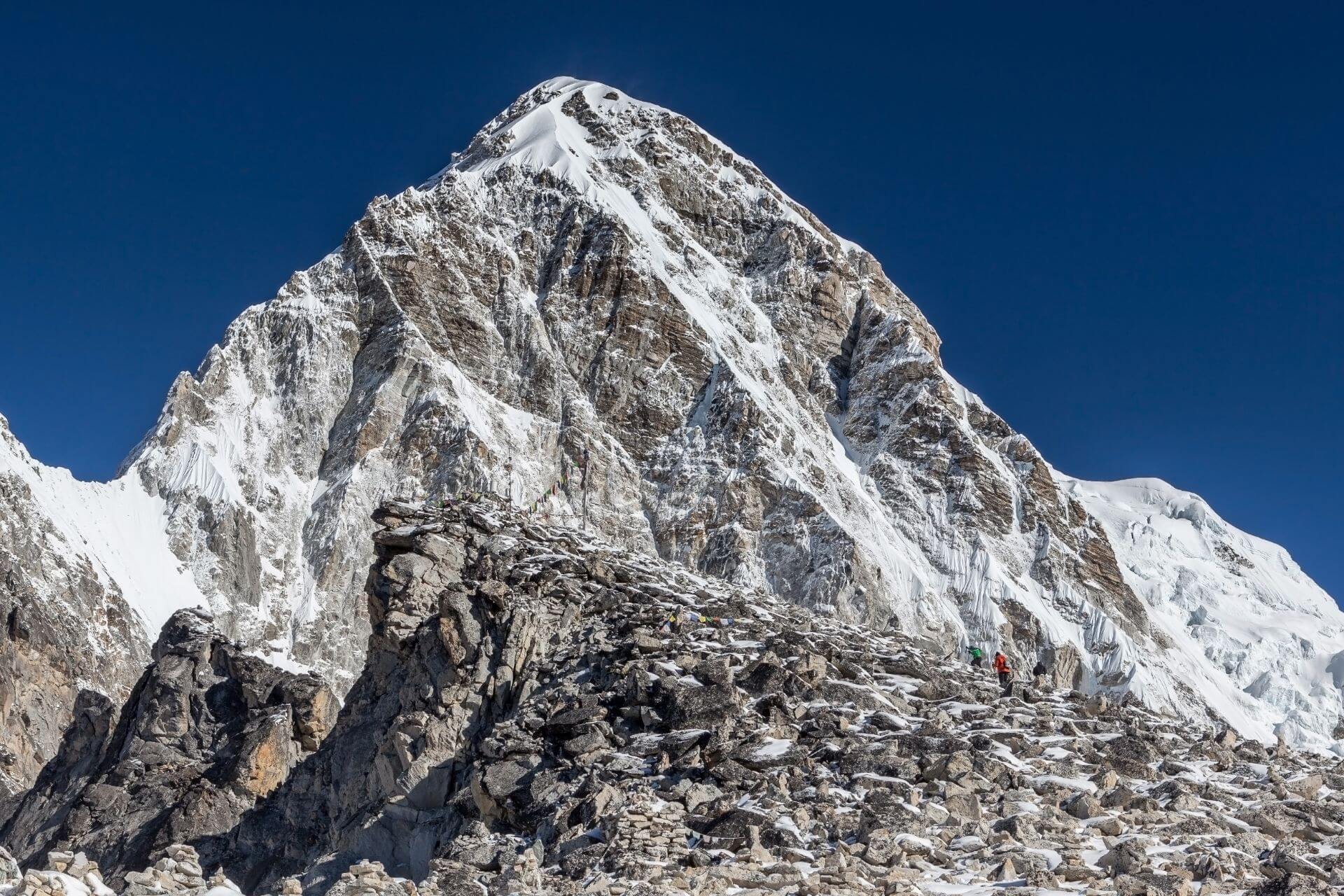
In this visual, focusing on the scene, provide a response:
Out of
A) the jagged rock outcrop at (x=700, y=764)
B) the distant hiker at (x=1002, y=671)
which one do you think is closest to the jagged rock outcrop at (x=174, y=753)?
the jagged rock outcrop at (x=700, y=764)

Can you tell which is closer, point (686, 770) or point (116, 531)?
point (686, 770)

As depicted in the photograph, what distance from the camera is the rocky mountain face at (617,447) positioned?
308 feet

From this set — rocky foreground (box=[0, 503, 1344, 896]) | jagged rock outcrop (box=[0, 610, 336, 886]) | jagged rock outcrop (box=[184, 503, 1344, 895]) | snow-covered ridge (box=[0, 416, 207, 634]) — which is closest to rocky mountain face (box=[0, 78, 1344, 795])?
snow-covered ridge (box=[0, 416, 207, 634])

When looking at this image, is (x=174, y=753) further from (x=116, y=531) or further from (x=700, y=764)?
(x=116, y=531)

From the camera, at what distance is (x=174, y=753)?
5509 cm

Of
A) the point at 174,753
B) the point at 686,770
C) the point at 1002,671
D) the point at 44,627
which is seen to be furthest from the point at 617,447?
the point at 686,770

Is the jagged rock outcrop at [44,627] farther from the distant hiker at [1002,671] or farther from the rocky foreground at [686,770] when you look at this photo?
the distant hiker at [1002,671]

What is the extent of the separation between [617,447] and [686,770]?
269 feet

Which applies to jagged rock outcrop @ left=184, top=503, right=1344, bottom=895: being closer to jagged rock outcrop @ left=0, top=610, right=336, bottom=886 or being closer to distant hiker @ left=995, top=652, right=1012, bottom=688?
distant hiker @ left=995, top=652, right=1012, bottom=688

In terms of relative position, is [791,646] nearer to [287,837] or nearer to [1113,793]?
[1113,793]

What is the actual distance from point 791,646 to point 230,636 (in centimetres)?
6734

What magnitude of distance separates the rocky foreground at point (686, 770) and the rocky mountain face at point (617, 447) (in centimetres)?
4480

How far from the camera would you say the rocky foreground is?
19.3m

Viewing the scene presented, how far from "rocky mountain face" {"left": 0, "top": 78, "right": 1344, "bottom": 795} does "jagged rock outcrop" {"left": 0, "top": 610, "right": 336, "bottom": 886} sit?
17493 millimetres
